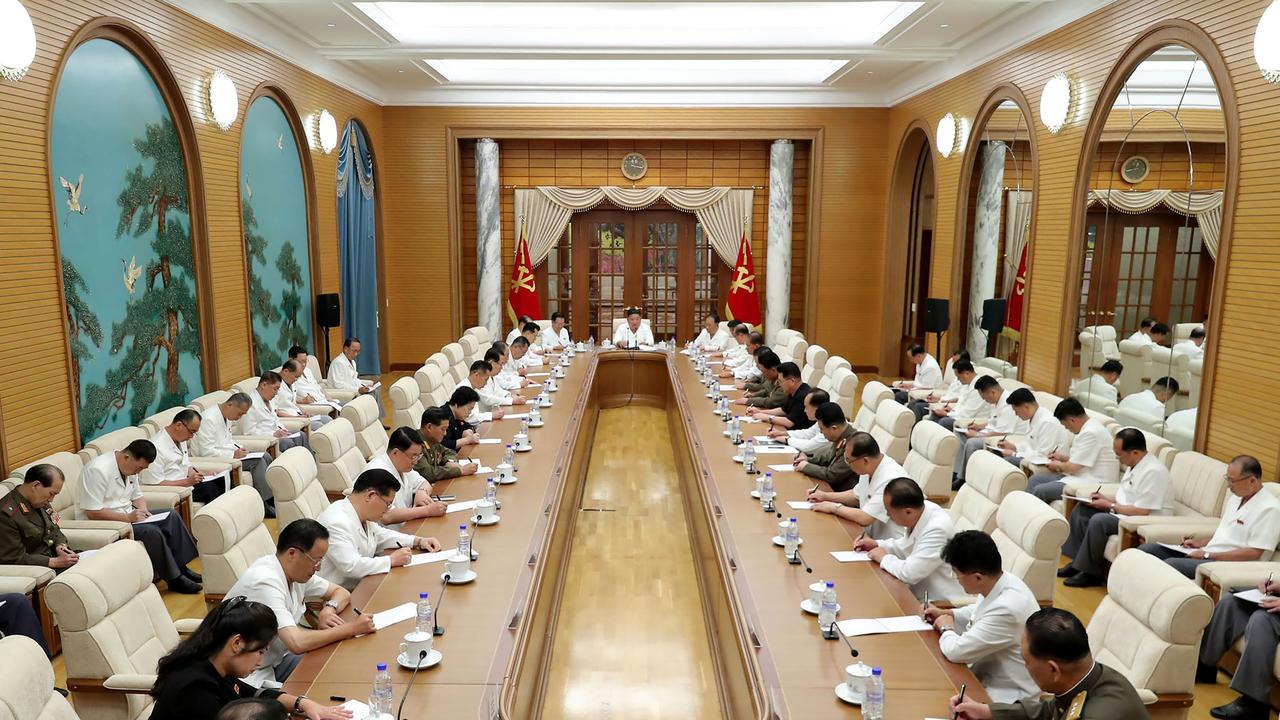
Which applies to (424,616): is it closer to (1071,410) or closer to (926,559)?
(926,559)

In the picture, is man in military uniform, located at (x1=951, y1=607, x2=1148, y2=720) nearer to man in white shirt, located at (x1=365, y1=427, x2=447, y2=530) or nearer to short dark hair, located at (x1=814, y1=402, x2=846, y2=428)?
short dark hair, located at (x1=814, y1=402, x2=846, y2=428)

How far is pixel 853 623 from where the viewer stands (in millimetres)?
3508

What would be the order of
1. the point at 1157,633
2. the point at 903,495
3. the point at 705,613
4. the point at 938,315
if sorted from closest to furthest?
the point at 1157,633 < the point at 903,495 < the point at 705,613 < the point at 938,315

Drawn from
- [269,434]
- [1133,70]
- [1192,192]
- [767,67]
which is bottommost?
[269,434]

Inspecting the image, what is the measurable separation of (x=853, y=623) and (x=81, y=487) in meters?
4.61

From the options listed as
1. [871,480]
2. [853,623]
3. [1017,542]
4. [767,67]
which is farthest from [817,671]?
[767,67]

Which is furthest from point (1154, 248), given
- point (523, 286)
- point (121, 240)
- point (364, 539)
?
point (523, 286)

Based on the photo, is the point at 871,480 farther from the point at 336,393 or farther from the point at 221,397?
the point at 336,393

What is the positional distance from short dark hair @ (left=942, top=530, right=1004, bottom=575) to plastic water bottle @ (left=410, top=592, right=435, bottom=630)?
2040 millimetres

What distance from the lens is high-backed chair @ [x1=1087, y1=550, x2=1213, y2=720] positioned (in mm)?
3042

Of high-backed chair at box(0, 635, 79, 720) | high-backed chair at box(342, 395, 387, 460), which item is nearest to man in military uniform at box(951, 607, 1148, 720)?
high-backed chair at box(0, 635, 79, 720)

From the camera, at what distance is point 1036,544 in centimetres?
392

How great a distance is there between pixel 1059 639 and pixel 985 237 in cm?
799

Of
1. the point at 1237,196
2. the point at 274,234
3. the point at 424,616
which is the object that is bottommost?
the point at 424,616
